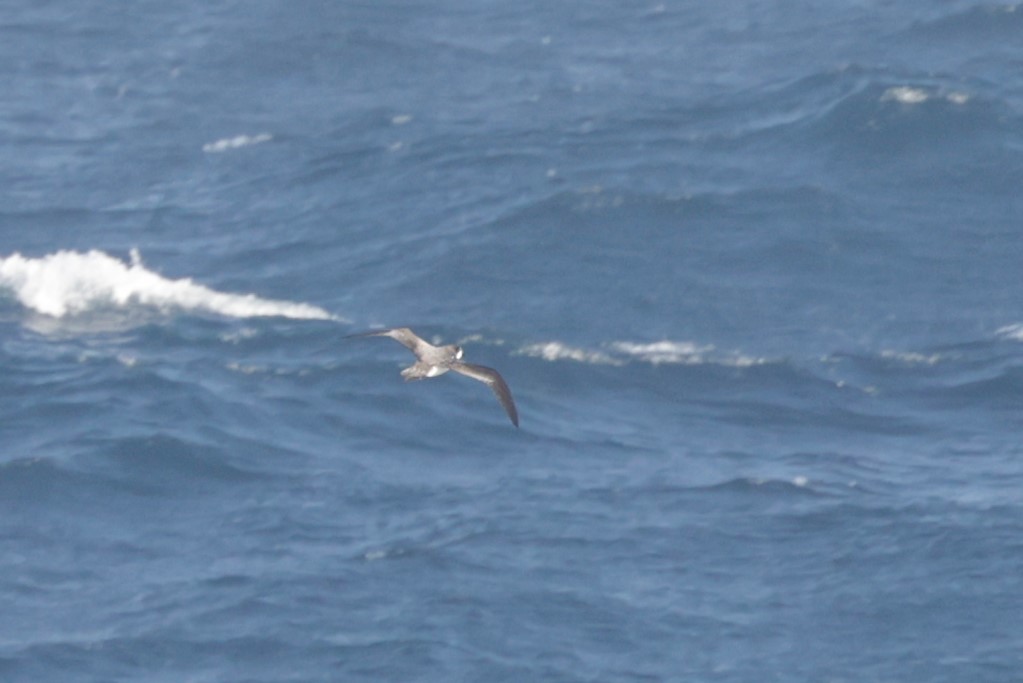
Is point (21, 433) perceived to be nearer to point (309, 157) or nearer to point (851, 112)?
point (309, 157)

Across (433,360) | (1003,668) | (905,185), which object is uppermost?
(433,360)

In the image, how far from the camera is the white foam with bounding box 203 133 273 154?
76.9m

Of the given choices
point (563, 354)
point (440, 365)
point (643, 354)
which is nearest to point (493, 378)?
point (440, 365)

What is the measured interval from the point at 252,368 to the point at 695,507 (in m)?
14.3

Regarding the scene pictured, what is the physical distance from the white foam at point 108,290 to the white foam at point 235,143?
877cm

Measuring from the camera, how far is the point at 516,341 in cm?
6281

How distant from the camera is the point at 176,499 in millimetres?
56188

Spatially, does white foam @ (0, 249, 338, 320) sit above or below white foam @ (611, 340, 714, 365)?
above

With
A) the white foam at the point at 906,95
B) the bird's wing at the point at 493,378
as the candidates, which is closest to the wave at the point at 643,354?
the white foam at the point at 906,95

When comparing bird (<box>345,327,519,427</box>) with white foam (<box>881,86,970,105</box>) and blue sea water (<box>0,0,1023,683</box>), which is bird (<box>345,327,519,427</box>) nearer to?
blue sea water (<box>0,0,1023,683</box>)

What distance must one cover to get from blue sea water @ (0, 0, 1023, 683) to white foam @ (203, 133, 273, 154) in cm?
16

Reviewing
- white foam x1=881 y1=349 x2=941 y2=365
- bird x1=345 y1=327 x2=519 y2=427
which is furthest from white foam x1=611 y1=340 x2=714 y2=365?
bird x1=345 y1=327 x2=519 y2=427

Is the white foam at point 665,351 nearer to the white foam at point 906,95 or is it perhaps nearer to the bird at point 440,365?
the white foam at point 906,95

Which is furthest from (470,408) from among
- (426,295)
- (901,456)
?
(901,456)
